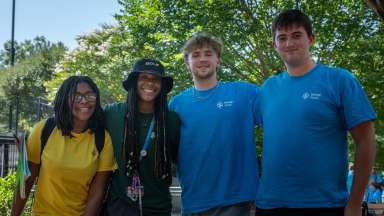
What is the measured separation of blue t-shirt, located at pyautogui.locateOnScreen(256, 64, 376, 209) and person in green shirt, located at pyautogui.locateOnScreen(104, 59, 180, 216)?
0.83 metres

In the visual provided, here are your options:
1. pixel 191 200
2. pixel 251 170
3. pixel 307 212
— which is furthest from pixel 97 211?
pixel 307 212

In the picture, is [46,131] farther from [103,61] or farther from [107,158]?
[103,61]

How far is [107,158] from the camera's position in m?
3.40

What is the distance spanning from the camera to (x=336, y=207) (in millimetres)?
2809

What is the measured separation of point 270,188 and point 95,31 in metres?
24.0

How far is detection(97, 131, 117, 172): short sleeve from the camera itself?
11.1 feet

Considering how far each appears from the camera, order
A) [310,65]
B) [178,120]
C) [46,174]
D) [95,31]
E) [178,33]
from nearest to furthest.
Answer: [310,65] < [46,174] < [178,120] < [178,33] < [95,31]

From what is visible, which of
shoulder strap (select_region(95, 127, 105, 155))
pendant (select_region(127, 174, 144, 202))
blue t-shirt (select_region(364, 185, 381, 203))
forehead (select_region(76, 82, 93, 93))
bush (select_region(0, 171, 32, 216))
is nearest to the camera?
pendant (select_region(127, 174, 144, 202))

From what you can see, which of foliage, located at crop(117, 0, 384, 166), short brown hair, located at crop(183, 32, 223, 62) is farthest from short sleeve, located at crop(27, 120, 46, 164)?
foliage, located at crop(117, 0, 384, 166)

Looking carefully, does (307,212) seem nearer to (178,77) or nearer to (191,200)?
(191,200)

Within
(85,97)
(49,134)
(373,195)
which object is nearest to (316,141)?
(85,97)

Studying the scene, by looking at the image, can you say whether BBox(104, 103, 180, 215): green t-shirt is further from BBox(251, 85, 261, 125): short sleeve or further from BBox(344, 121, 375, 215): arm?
BBox(344, 121, 375, 215): arm

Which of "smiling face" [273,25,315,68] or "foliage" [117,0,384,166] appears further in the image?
"foliage" [117,0,384,166]

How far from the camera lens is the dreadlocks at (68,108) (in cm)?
341
